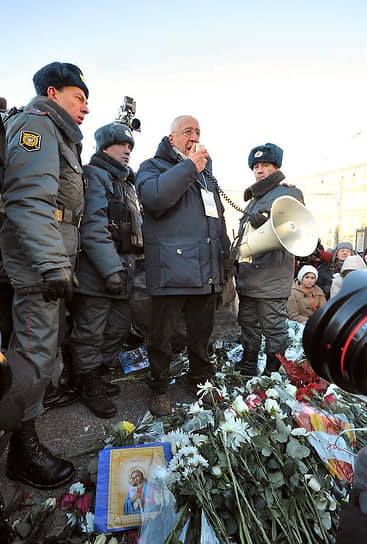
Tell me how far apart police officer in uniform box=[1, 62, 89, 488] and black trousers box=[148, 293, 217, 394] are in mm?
741

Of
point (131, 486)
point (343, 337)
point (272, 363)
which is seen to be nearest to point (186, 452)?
point (131, 486)

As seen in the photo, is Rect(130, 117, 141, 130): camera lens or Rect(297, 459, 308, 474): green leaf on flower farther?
Rect(130, 117, 141, 130): camera lens

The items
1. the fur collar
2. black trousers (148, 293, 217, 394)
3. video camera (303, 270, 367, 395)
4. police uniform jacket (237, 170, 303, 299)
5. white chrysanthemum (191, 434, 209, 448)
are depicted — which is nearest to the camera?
video camera (303, 270, 367, 395)

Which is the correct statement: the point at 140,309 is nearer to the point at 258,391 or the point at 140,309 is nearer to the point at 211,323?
the point at 211,323

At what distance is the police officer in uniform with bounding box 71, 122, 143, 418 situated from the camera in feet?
8.48

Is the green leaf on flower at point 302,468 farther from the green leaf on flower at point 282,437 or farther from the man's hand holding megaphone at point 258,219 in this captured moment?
the man's hand holding megaphone at point 258,219

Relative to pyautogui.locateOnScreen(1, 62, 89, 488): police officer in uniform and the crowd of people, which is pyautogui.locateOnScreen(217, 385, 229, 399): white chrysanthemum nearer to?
the crowd of people

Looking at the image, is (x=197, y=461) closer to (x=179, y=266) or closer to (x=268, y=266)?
(x=179, y=266)

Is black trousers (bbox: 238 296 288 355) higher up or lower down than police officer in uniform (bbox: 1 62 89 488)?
lower down

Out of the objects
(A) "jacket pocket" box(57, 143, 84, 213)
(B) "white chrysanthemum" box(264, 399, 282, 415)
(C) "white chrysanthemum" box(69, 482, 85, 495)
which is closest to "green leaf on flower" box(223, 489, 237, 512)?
(B) "white chrysanthemum" box(264, 399, 282, 415)

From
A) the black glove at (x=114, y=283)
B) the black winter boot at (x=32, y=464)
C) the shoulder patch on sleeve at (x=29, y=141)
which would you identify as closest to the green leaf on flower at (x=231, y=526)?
the black winter boot at (x=32, y=464)


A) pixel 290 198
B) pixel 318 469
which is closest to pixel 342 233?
pixel 290 198

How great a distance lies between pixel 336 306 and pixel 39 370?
1621mm

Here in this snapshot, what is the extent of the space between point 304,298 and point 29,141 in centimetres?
424
